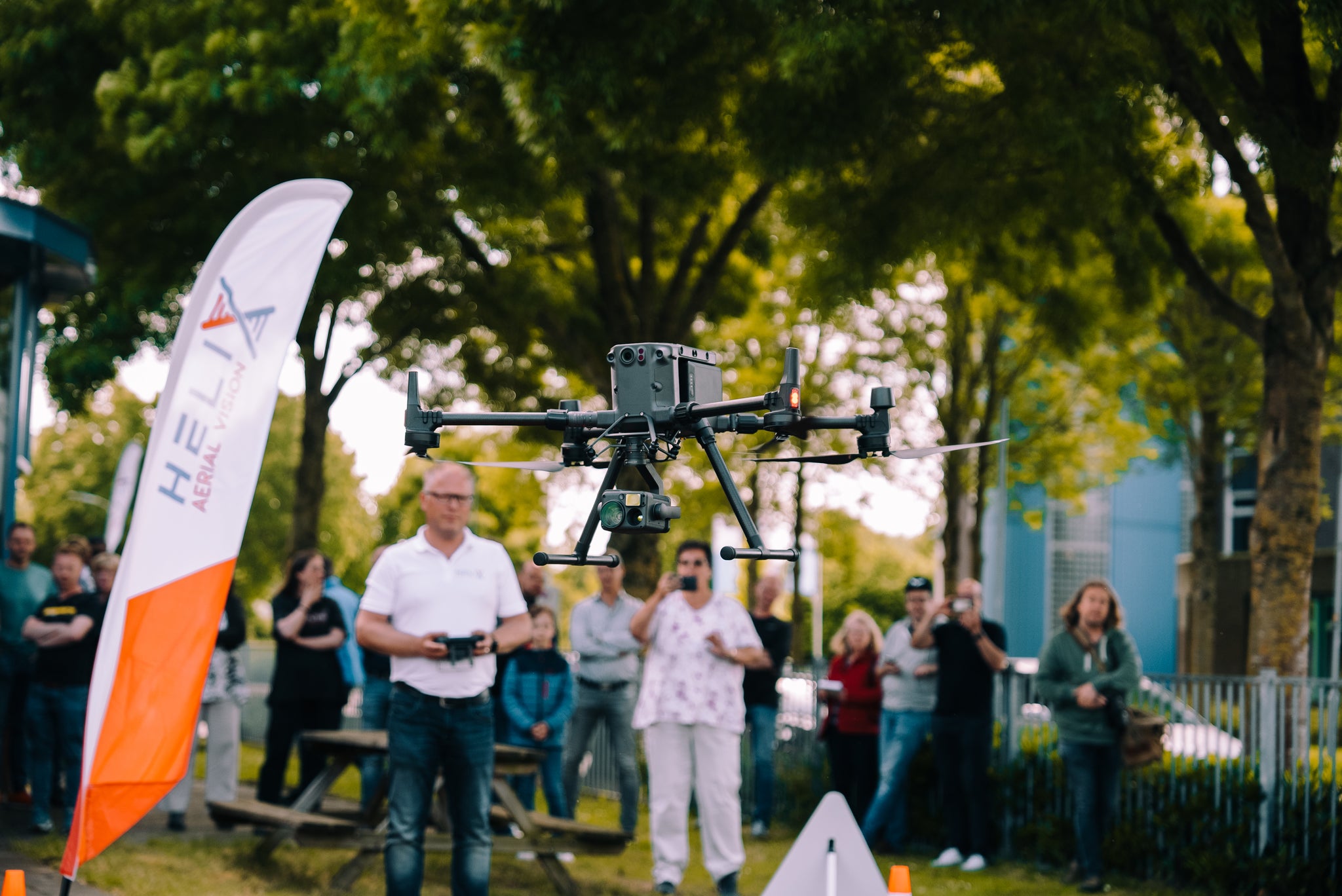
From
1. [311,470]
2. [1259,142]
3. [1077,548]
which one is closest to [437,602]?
[1259,142]

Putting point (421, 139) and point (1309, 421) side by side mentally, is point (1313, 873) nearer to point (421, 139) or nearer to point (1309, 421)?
point (1309, 421)

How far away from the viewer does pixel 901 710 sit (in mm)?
10672

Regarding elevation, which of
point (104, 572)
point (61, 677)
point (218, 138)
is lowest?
point (61, 677)

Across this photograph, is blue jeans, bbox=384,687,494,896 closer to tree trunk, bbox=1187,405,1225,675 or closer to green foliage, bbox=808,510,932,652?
tree trunk, bbox=1187,405,1225,675

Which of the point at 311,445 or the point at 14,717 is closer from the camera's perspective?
the point at 14,717

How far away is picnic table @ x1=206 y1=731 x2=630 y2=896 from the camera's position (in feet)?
26.6

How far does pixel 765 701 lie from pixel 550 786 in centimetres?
196

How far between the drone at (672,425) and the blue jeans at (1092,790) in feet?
18.4

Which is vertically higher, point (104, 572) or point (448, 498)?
point (448, 498)

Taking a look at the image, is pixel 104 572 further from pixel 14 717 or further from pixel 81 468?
pixel 81 468

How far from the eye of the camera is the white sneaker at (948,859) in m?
10.2

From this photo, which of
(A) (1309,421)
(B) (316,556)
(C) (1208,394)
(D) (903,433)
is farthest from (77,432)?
(A) (1309,421)

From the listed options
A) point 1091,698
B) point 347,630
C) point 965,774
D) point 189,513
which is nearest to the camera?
point 189,513

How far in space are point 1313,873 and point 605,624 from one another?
16.9 feet
